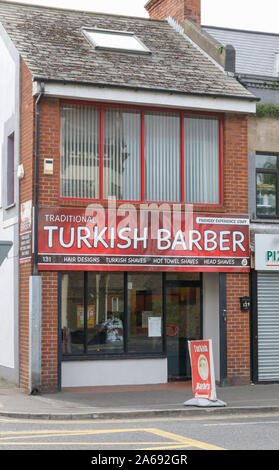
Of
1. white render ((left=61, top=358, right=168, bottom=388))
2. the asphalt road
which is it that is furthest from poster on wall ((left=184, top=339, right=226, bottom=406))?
white render ((left=61, top=358, right=168, bottom=388))

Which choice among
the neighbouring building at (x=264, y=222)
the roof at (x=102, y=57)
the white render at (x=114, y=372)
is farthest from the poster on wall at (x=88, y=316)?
the roof at (x=102, y=57)

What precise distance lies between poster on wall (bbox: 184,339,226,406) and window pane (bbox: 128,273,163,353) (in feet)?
10.2

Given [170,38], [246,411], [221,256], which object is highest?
[170,38]

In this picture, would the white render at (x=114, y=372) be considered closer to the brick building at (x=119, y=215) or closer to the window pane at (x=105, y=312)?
the brick building at (x=119, y=215)

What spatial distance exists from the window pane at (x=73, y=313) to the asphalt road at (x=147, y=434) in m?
4.03

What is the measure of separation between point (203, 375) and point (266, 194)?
576 centimetres

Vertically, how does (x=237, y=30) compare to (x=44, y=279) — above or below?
above

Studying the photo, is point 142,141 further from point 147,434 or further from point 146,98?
point 147,434

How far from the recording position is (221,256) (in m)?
17.2

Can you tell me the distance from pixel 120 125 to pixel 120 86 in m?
0.98

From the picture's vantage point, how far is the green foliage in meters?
18.0
